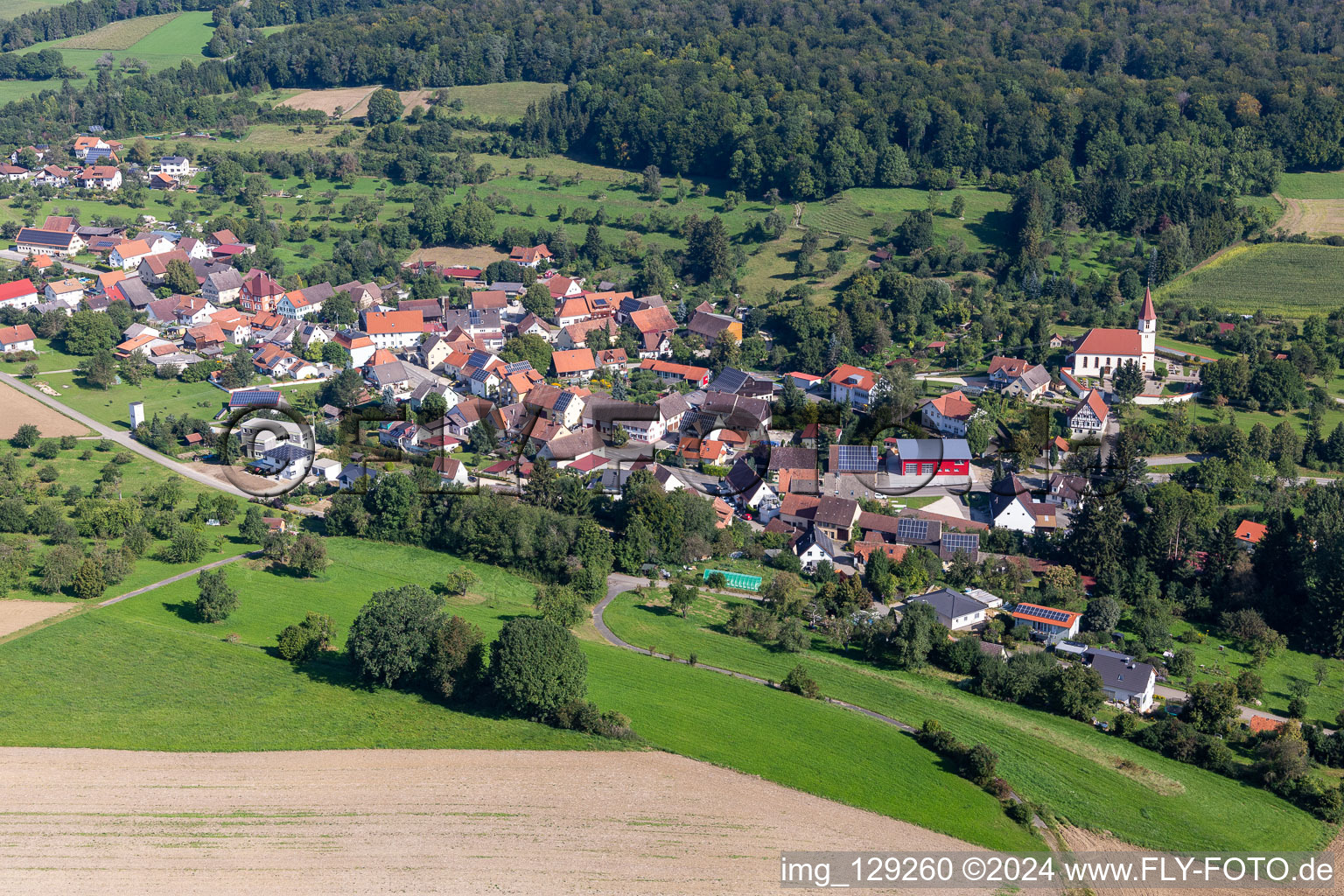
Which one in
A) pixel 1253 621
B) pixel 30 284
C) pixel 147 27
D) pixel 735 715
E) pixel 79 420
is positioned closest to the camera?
pixel 735 715

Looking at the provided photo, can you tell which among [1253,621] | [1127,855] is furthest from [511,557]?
[1253,621]

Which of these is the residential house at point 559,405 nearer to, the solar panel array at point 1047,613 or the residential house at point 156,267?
the solar panel array at point 1047,613

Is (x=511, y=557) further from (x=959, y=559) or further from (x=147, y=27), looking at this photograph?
(x=147, y=27)

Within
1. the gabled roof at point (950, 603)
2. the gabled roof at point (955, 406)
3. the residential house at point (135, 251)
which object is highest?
the residential house at point (135, 251)

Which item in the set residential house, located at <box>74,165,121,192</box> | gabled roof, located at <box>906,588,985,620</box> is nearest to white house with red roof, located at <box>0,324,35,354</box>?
residential house, located at <box>74,165,121,192</box>

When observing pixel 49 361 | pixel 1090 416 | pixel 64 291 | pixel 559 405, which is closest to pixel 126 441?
pixel 49 361

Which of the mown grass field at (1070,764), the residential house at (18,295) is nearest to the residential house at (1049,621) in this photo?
the mown grass field at (1070,764)

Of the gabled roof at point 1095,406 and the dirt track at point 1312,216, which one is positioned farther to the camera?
the dirt track at point 1312,216
